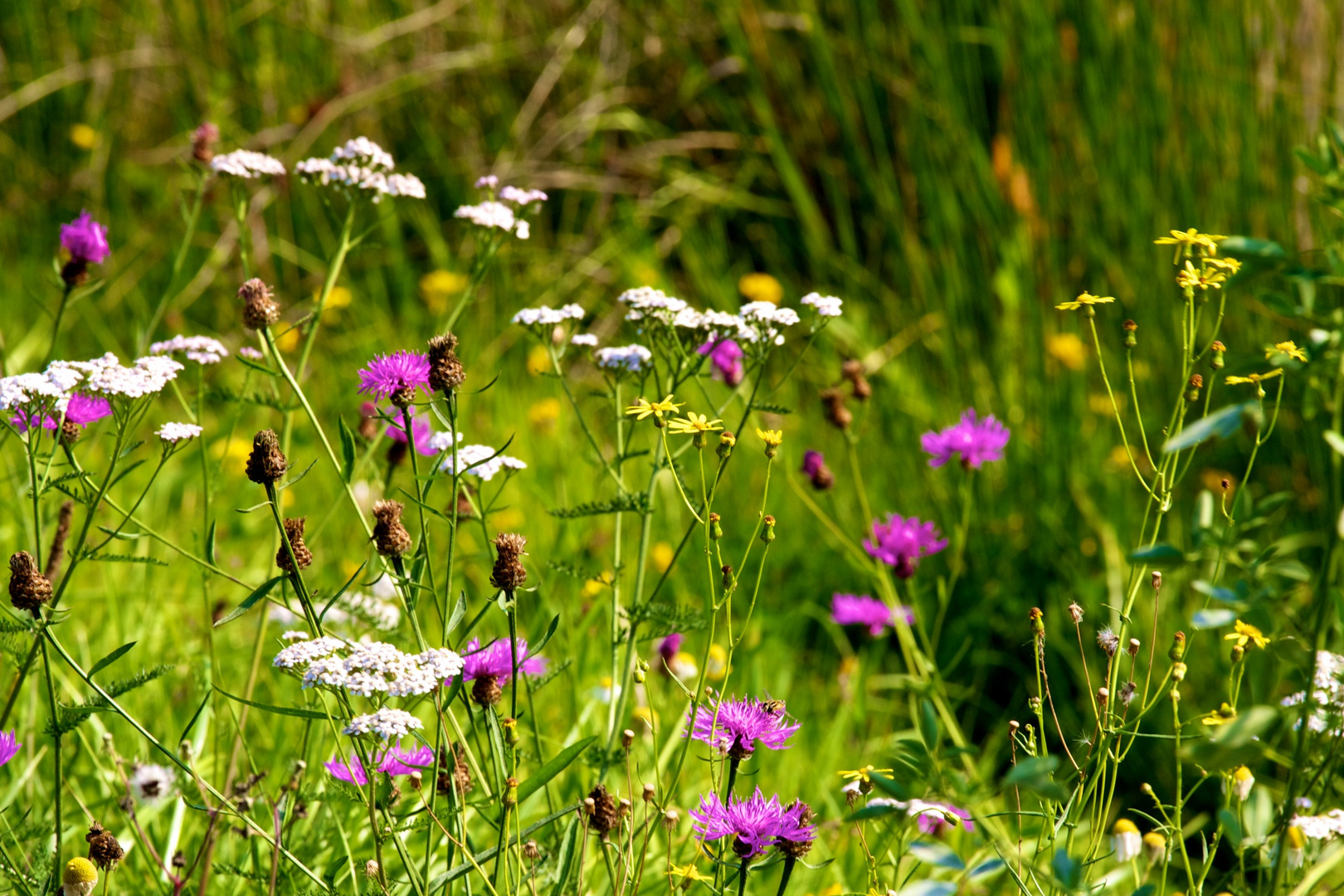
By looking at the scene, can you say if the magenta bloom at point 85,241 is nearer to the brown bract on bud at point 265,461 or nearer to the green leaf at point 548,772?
the brown bract on bud at point 265,461

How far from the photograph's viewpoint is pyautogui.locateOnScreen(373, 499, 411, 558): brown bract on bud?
0.94m

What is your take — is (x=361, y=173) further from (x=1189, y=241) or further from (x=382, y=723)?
(x=1189, y=241)

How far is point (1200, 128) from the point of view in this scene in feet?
8.11

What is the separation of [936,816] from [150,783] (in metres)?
0.70

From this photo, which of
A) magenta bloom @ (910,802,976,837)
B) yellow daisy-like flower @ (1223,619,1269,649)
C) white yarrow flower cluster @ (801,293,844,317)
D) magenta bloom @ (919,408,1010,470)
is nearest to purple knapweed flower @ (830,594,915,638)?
magenta bloom @ (919,408,1010,470)

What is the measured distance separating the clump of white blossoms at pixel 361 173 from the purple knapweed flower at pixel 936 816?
0.76 meters

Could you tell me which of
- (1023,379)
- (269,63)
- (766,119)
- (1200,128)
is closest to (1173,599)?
(1023,379)

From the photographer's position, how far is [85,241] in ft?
4.56

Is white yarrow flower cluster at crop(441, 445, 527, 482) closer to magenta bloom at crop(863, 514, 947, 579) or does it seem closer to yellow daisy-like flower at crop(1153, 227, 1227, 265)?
yellow daisy-like flower at crop(1153, 227, 1227, 265)

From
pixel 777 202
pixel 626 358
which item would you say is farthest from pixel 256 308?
pixel 777 202

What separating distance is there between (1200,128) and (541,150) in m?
1.64

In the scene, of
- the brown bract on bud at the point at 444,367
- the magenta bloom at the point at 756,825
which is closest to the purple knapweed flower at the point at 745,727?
the magenta bloom at the point at 756,825

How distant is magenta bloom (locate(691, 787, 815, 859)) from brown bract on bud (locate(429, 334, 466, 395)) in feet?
1.22

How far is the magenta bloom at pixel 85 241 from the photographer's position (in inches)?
54.6
